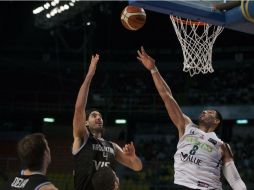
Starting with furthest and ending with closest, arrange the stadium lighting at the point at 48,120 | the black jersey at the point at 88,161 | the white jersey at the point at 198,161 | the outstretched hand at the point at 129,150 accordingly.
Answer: the stadium lighting at the point at 48,120 → the outstretched hand at the point at 129,150 → the white jersey at the point at 198,161 → the black jersey at the point at 88,161

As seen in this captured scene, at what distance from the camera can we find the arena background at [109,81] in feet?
61.0

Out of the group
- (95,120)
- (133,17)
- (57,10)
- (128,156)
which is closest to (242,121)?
(57,10)

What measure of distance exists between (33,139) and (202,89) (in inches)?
682

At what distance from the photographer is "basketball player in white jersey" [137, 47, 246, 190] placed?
168 inches

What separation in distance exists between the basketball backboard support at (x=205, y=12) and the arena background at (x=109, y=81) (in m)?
11.7

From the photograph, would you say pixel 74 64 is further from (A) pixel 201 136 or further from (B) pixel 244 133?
(A) pixel 201 136

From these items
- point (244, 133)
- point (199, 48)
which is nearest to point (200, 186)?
point (199, 48)

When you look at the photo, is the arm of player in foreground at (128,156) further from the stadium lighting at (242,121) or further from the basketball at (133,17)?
the stadium lighting at (242,121)

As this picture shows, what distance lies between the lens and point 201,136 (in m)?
4.42

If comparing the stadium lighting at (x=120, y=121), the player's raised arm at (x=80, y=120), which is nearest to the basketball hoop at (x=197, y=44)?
the player's raised arm at (x=80, y=120)

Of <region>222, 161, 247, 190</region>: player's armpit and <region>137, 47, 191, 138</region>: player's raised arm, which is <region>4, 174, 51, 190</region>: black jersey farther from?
<region>222, 161, 247, 190</region>: player's armpit

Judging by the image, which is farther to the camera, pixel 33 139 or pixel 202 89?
pixel 202 89

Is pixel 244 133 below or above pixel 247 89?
below

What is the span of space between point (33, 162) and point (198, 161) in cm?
192
